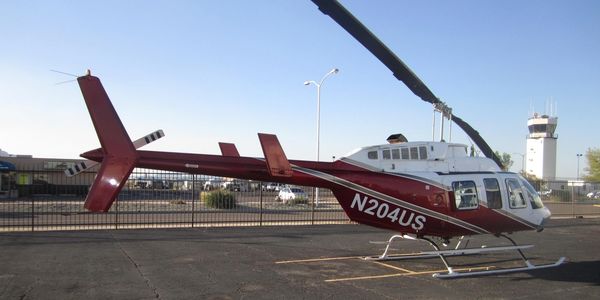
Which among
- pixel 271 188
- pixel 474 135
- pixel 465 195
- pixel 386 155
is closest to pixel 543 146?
pixel 474 135

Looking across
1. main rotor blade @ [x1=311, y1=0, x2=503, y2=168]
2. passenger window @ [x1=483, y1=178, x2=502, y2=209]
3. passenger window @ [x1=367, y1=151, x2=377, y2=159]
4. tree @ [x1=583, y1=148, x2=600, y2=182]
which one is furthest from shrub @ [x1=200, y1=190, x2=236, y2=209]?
tree @ [x1=583, y1=148, x2=600, y2=182]

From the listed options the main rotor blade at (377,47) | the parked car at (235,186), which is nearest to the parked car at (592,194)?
the main rotor blade at (377,47)

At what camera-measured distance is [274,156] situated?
417 inches

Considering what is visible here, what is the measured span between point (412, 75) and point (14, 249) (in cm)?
1348

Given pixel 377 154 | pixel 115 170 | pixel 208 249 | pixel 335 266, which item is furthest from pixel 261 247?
pixel 115 170

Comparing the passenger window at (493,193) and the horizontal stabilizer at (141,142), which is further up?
the horizontal stabilizer at (141,142)

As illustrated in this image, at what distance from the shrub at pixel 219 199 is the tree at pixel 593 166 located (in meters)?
63.7

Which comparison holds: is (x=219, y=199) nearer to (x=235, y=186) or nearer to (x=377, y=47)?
(x=235, y=186)

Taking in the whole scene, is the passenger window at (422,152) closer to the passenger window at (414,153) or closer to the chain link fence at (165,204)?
the passenger window at (414,153)

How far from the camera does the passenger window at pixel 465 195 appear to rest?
1174 cm

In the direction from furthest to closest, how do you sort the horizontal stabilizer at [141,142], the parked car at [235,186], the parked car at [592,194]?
the parked car at [592,194] → the parked car at [235,186] → the horizontal stabilizer at [141,142]

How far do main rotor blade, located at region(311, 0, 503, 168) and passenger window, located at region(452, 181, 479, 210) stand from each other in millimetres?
3023

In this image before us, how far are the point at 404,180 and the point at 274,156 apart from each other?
3396 mm

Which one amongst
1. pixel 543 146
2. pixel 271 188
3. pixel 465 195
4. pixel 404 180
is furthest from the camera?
pixel 543 146
